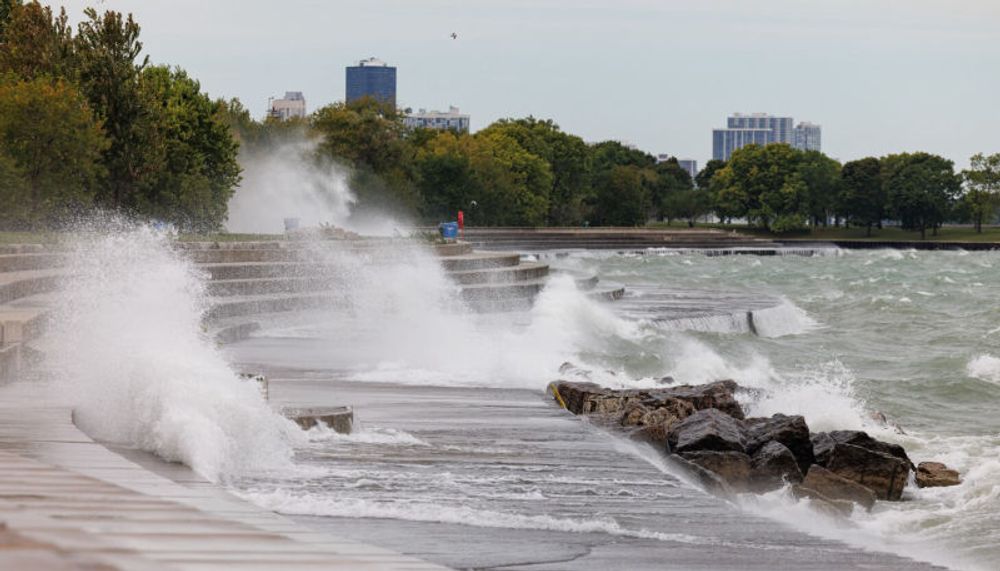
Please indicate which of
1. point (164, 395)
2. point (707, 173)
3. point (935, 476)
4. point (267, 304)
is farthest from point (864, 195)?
point (164, 395)

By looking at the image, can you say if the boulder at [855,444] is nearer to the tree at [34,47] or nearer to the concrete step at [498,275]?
the concrete step at [498,275]

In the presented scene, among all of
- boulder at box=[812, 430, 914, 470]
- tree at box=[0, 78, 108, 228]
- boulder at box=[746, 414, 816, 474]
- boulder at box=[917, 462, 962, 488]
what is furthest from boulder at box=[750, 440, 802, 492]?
tree at box=[0, 78, 108, 228]

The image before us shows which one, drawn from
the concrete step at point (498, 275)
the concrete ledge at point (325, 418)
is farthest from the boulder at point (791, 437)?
the concrete step at point (498, 275)

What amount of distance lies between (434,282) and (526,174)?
3294 inches

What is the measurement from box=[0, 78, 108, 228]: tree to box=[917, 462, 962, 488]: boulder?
82.3ft

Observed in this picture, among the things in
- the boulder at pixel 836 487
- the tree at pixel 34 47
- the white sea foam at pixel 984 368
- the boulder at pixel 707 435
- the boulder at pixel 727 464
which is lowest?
the white sea foam at pixel 984 368

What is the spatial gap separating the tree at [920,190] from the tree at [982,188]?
1.56 meters

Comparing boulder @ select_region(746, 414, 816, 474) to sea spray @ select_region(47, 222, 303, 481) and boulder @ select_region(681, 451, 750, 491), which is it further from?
sea spray @ select_region(47, 222, 303, 481)

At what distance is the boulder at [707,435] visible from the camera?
42.0 ft

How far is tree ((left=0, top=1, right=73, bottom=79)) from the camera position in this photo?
4175 cm

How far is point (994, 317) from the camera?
140ft

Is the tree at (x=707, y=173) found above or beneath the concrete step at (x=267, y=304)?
above

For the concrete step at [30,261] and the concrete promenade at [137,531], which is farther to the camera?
the concrete step at [30,261]

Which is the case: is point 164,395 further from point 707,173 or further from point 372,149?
point 707,173
